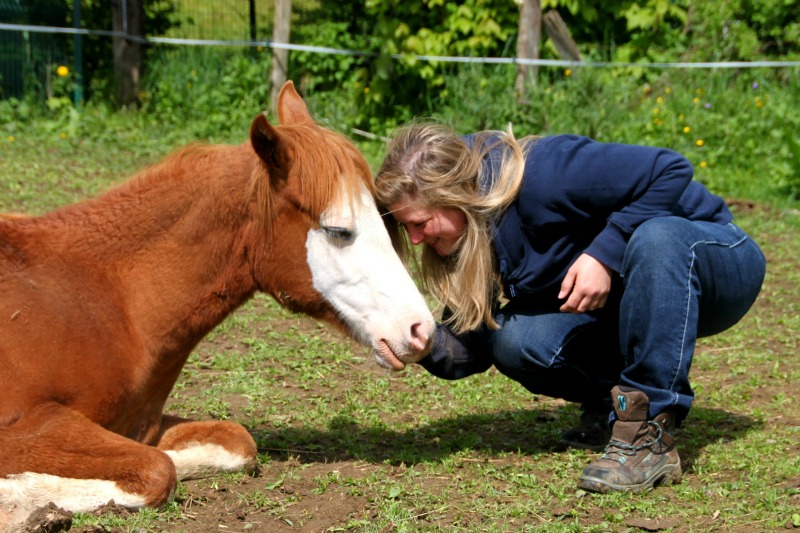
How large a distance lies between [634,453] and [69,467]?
1973mm

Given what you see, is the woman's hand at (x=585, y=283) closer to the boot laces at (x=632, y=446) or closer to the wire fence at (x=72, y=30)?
the boot laces at (x=632, y=446)

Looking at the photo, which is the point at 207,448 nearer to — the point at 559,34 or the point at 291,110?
the point at 291,110

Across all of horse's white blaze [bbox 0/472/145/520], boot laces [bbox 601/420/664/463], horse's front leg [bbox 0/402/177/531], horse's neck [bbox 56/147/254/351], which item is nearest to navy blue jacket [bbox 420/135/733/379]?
boot laces [bbox 601/420/664/463]

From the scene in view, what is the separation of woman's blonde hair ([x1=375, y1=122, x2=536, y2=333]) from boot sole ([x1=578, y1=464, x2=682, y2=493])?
734 millimetres

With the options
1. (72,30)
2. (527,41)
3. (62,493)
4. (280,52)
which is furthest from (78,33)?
(62,493)

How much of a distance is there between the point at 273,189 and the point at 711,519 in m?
1.86

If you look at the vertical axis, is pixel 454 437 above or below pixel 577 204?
below

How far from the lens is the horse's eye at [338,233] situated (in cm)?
329

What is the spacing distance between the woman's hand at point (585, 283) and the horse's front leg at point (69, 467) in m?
1.56

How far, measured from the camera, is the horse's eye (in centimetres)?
329

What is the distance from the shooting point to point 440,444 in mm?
4008

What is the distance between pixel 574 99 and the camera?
917cm

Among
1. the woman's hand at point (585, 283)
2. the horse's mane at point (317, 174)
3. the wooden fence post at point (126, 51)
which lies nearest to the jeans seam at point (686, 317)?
the woman's hand at point (585, 283)

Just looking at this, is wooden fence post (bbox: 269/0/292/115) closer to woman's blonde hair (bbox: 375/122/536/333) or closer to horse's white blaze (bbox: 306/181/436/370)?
woman's blonde hair (bbox: 375/122/536/333)
